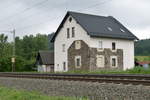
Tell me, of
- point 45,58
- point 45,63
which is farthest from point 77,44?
point 45,58

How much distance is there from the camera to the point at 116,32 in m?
45.2

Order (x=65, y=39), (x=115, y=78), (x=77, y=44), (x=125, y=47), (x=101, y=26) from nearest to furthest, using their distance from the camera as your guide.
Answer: (x=115, y=78) → (x=77, y=44) → (x=101, y=26) → (x=125, y=47) → (x=65, y=39)

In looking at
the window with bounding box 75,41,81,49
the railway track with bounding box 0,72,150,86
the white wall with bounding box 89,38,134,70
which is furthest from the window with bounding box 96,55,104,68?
the railway track with bounding box 0,72,150,86

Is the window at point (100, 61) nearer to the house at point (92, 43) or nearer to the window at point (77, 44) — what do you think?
the house at point (92, 43)

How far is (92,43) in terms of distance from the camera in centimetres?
4206

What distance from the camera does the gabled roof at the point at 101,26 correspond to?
1678 inches

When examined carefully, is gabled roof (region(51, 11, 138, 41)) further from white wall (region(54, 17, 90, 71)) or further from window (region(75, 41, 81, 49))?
window (region(75, 41, 81, 49))

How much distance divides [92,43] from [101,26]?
404cm

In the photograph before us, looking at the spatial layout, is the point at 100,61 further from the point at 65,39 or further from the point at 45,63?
the point at 45,63

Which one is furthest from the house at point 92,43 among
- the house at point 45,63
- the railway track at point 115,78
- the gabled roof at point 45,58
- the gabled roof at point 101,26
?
the railway track at point 115,78

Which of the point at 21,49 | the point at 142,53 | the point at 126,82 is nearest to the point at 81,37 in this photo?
the point at 126,82

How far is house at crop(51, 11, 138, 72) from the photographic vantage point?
42250 mm

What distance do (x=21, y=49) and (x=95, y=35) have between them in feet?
226

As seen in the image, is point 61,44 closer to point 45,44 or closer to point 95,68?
point 95,68
